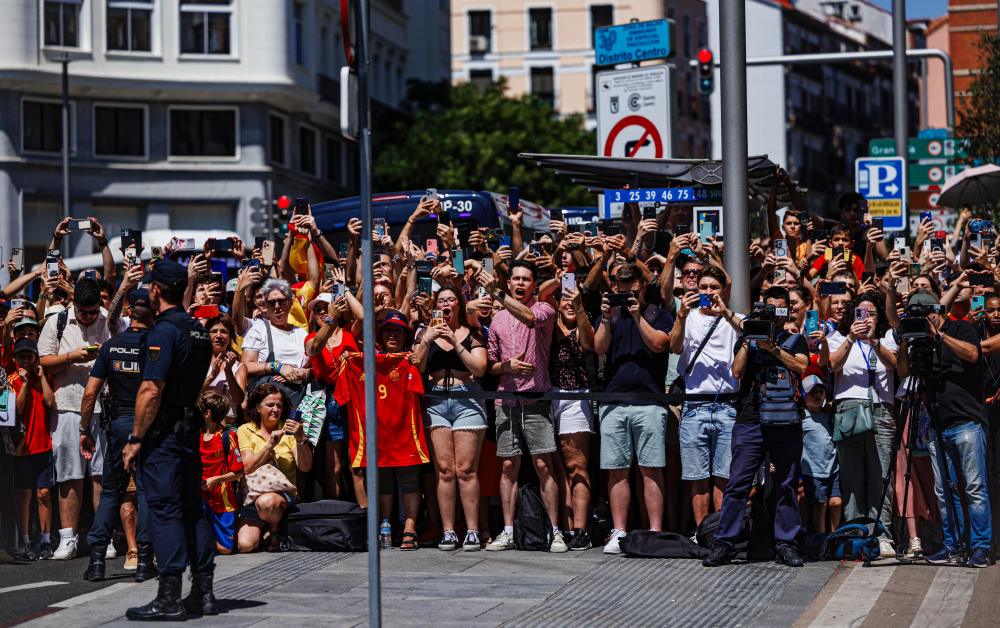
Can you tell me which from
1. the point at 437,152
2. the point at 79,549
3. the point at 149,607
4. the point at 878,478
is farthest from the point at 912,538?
the point at 437,152

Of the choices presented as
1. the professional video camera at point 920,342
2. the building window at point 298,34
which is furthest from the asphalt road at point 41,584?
the building window at point 298,34

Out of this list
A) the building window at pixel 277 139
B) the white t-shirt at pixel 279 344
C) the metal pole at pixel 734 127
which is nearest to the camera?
the metal pole at pixel 734 127

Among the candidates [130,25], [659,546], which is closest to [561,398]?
[659,546]

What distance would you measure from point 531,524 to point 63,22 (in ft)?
121

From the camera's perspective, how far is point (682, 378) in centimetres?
1246

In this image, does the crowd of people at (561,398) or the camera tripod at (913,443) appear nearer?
the camera tripod at (913,443)

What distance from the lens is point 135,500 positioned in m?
12.2

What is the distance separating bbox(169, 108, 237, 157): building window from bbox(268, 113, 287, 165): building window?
1.35 metres

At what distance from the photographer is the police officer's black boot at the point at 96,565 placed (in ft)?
37.9

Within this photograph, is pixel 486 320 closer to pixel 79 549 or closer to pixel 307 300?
pixel 307 300

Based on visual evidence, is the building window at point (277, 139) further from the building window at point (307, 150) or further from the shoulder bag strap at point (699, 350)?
the shoulder bag strap at point (699, 350)

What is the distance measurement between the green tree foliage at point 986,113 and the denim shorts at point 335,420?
15.2 meters

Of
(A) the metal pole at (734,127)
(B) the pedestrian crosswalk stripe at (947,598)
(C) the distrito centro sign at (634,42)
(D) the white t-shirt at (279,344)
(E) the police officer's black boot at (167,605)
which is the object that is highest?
(C) the distrito centro sign at (634,42)

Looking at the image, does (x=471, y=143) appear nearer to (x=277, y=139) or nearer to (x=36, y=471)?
(x=277, y=139)
